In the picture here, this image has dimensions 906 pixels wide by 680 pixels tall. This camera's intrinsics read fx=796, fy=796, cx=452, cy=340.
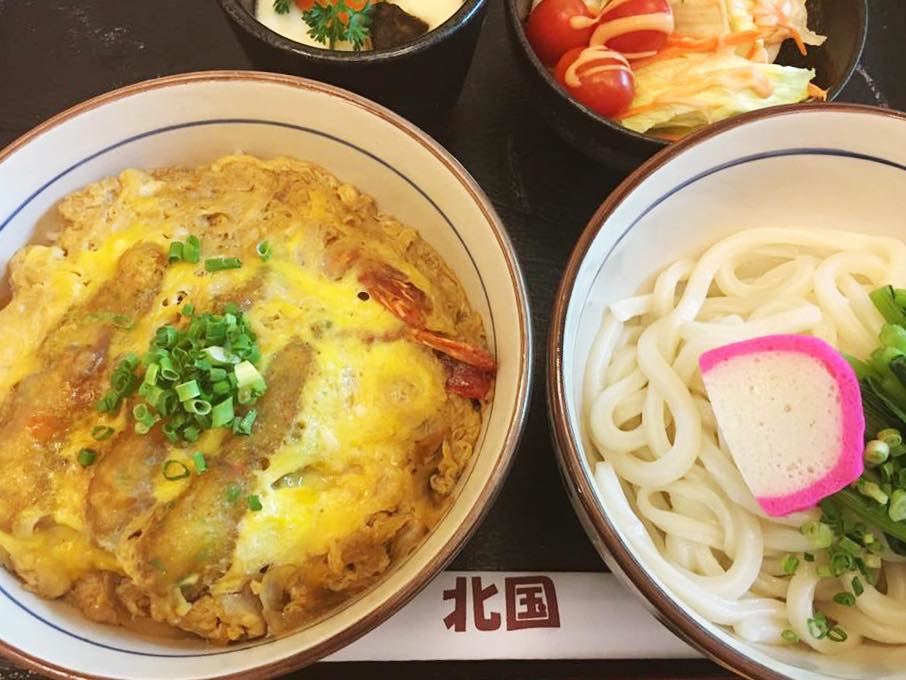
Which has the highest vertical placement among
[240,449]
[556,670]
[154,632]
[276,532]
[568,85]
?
[568,85]

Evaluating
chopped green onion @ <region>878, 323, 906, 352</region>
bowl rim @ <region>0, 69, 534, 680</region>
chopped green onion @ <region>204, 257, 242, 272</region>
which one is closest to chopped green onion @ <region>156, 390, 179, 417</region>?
chopped green onion @ <region>204, 257, 242, 272</region>

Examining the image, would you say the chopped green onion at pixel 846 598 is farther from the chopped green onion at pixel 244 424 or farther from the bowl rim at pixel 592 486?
the chopped green onion at pixel 244 424

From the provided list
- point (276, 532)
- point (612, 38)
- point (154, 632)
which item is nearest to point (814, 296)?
point (612, 38)

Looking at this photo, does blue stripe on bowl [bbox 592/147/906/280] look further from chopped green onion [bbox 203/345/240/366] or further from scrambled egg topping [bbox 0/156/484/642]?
chopped green onion [bbox 203/345/240/366]

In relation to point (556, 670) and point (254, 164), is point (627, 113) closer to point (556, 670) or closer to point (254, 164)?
point (254, 164)

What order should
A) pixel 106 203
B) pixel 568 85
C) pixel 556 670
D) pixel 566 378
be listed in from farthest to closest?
pixel 568 85, pixel 106 203, pixel 556 670, pixel 566 378

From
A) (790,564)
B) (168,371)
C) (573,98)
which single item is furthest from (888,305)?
(168,371)
